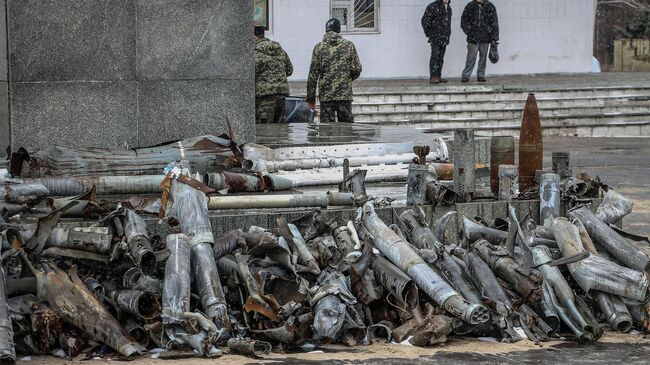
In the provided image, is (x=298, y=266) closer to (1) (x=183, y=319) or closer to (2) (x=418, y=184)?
(1) (x=183, y=319)

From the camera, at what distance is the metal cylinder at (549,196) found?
8453 mm

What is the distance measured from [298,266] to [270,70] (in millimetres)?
8108

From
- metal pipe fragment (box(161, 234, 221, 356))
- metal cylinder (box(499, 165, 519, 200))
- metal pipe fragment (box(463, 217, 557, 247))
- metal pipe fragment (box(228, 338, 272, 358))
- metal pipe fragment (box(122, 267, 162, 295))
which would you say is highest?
metal cylinder (box(499, 165, 519, 200))

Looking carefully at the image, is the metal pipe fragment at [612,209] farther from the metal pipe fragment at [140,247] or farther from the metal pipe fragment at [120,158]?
the metal pipe fragment at [140,247]

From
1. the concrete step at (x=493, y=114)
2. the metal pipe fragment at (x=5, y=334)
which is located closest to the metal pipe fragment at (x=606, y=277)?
the metal pipe fragment at (x=5, y=334)

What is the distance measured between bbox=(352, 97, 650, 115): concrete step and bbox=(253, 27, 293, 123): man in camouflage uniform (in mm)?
6165

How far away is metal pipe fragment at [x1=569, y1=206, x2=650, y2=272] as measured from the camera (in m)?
7.64

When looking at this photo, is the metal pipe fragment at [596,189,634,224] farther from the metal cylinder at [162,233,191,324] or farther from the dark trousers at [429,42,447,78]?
the dark trousers at [429,42,447,78]

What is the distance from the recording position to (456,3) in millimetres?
25031

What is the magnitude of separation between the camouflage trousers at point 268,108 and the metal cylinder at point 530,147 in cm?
649

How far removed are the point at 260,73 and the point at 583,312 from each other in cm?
859

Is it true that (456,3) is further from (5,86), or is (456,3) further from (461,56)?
(5,86)

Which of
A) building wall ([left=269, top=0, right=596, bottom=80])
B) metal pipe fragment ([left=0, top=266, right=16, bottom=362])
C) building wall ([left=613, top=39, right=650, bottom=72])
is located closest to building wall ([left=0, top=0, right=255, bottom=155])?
metal pipe fragment ([left=0, top=266, right=16, bottom=362])

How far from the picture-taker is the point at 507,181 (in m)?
8.62
